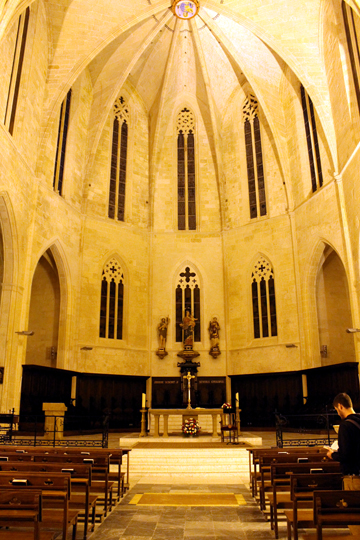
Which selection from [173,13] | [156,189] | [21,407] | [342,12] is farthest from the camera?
[156,189]

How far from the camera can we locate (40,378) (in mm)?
18844

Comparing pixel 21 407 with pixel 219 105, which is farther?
pixel 219 105

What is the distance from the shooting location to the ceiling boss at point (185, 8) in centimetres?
2162

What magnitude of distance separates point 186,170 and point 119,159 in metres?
3.78

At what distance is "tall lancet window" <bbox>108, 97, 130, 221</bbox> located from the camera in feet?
81.6

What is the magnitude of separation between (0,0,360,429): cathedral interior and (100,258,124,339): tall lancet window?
11 cm

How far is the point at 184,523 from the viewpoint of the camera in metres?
6.14

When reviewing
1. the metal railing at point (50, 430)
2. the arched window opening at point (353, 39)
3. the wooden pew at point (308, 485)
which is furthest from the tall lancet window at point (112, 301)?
the wooden pew at point (308, 485)

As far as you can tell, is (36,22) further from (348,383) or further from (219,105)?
(348,383)

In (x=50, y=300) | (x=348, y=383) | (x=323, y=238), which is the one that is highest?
(x=323, y=238)

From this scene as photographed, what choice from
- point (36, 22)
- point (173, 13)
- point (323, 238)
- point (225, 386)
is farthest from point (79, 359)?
point (173, 13)

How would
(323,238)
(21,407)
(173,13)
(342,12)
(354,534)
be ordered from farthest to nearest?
(173,13) → (323,238) → (342,12) → (21,407) → (354,534)

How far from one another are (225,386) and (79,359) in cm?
716

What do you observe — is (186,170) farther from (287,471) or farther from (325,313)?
(287,471)
